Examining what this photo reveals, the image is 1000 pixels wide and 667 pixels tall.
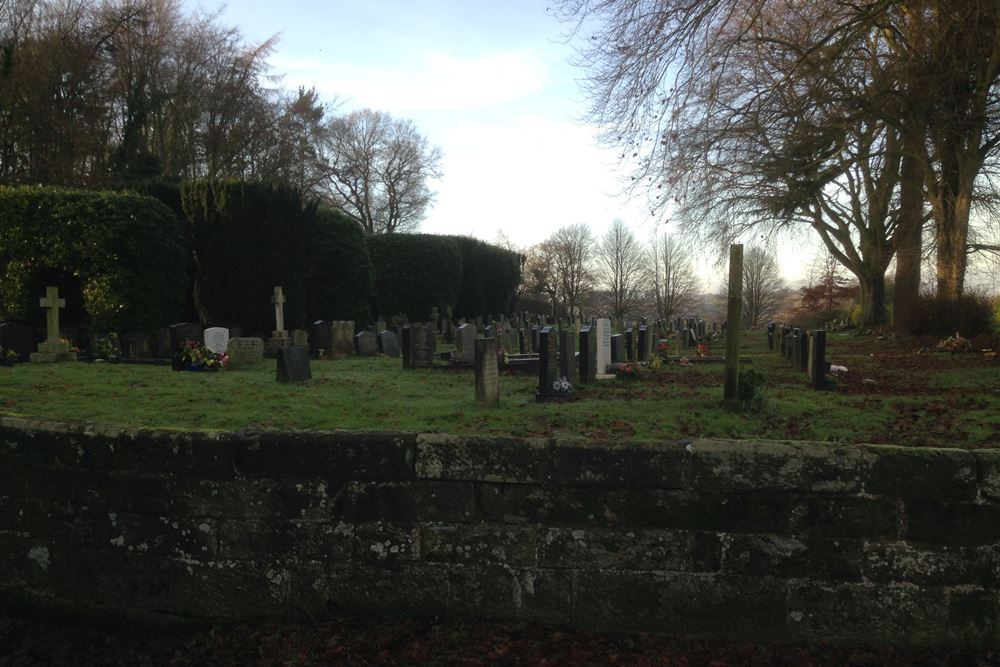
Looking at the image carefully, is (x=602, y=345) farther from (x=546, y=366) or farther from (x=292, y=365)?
(x=292, y=365)

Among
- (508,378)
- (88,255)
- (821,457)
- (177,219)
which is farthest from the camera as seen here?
(177,219)

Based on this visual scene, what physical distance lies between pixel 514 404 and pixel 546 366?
912 millimetres

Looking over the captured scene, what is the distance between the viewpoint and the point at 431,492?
11.1 feet

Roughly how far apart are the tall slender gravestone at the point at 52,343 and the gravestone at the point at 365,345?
223 inches

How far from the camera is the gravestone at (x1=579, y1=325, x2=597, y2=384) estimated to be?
10398mm

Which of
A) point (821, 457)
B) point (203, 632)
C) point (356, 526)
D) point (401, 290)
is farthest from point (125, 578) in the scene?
point (401, 290)

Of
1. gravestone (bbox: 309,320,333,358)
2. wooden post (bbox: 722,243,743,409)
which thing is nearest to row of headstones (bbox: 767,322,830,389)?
wooden post (bbox: 722,243,743,409)

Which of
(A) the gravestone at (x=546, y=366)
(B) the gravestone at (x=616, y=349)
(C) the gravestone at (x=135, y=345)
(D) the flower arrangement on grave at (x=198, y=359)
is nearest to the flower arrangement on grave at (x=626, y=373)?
(B) the gravestone at (x=616, y=349)

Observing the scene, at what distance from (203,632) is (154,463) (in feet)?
2.99

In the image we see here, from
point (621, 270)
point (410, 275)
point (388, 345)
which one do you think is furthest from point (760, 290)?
point (388, 345)

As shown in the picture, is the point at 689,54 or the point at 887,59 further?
the point at 887,59

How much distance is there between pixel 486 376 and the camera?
7.98 metres

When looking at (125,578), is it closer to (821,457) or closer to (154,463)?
(154,463)

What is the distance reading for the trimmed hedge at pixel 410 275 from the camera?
26578 millimetres
